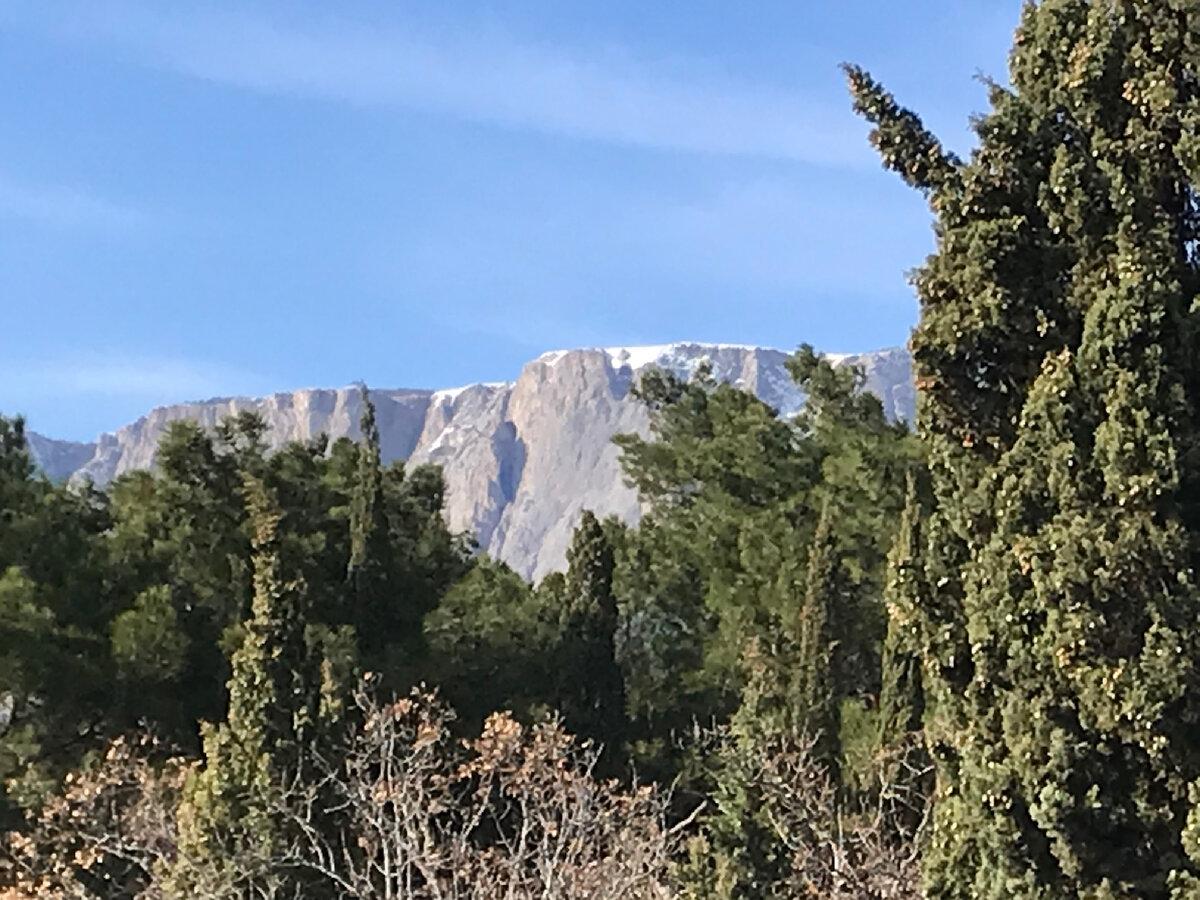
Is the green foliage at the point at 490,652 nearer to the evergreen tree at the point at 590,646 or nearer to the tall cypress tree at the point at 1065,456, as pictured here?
the evergreen tree at the point at 590,646

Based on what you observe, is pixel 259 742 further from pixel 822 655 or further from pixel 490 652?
pixel 822 655

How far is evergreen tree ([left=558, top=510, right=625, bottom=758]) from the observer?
16641mm

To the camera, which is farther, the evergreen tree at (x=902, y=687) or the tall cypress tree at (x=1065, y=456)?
the evergreen tree at (x=902, y=687)

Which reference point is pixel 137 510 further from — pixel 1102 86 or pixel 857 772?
pixel 1102 86

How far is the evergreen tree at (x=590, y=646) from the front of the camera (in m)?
16.6

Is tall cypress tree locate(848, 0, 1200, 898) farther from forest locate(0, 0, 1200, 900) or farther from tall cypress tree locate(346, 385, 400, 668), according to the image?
tall cypress tree locate(346, 385, 400, 668)

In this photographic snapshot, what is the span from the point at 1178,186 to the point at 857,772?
9.46 metres

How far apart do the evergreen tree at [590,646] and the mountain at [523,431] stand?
121965 mm

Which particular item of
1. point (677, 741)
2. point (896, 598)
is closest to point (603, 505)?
point (677, 741)

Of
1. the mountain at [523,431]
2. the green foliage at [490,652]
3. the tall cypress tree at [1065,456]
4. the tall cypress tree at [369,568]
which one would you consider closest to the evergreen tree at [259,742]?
the tall cypress tree at [369,568]

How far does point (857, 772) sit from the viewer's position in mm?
13836

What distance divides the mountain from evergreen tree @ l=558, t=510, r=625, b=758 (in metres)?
122

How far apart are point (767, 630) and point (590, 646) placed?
121 inches

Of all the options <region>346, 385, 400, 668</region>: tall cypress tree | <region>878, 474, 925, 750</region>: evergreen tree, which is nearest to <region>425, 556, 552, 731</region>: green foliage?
<region>346, 385, 400, 668</region>: tall cypress tree
